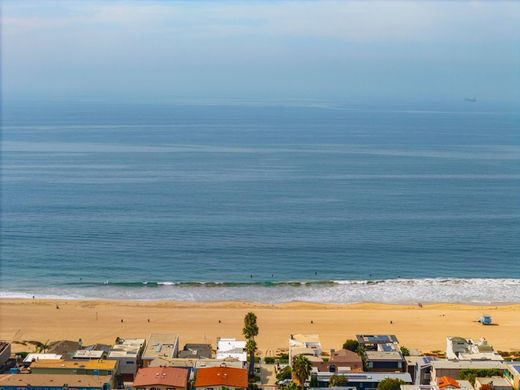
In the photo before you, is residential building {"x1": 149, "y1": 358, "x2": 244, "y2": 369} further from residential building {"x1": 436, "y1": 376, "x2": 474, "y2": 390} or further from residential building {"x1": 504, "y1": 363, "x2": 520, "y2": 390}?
residential building {"x1": 504, "y1": 363, "x2": 520, "y2": 390}

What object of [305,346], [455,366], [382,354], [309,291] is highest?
[309,291]

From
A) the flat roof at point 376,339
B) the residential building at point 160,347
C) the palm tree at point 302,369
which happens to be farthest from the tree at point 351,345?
the residential building at point 160,347

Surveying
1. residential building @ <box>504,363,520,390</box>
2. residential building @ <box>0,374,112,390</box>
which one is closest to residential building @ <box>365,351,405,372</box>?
residential building @ <box>504,363,520,390</box>

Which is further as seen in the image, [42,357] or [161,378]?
[42,357]

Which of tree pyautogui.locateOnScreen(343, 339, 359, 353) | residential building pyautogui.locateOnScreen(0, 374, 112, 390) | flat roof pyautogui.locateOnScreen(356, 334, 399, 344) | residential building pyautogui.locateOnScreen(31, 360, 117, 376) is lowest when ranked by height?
residential building pyautogui.locateOnScreen(0, 374, 112, 390)

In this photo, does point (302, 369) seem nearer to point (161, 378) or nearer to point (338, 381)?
point (338, 381)

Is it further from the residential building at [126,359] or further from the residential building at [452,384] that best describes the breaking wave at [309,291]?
the residential building at [452,384]

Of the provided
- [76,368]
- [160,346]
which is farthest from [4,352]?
[160,346]
